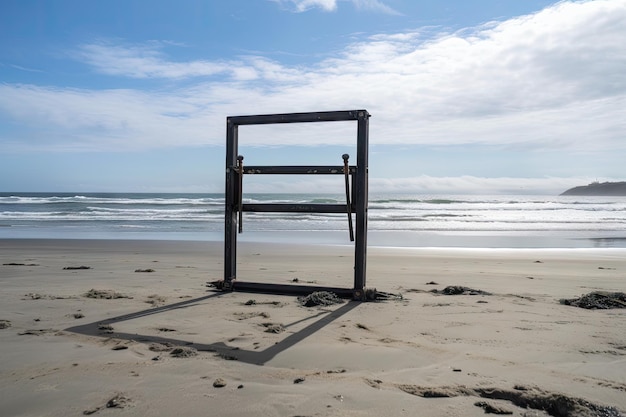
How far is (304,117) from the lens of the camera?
19.7ft

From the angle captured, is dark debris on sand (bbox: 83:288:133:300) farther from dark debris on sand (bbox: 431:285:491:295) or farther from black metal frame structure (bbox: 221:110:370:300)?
dark debris on sand (bbox: 431:285:491:295)

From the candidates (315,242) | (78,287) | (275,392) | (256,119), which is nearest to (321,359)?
(275,392)

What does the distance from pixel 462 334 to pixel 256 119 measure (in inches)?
143

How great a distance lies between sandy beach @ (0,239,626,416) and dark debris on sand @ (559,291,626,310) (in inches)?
→ 6.2

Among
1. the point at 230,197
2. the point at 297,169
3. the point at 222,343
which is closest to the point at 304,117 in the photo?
the point at 297,169

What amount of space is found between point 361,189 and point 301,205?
84 centimetres

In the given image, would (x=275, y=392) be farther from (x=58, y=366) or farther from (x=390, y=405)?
(x=58, y=366)

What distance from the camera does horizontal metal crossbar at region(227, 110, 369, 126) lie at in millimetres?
5836

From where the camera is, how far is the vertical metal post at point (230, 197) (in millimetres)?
6422

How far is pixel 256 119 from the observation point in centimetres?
632

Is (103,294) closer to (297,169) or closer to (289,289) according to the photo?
(289,289)

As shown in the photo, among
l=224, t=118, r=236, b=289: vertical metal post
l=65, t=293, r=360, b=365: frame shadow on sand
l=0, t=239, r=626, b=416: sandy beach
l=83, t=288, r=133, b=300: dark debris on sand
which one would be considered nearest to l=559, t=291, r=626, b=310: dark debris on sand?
l=0, t=239, r=626, b=416: sandy beach

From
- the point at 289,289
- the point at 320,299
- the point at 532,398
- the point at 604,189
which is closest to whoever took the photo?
the point at 532,398

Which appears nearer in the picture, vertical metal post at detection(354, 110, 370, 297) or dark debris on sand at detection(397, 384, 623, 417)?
dark debris on sand at detection(397, 384, 623, 417)
